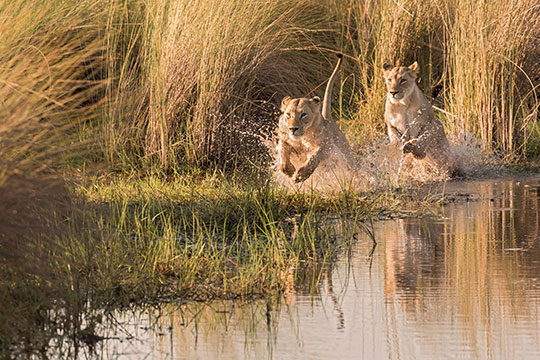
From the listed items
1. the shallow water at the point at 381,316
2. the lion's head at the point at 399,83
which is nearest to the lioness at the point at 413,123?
the lion's head at the point at 399,83

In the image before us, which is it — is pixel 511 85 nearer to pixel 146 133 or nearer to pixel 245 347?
pixel 146 133

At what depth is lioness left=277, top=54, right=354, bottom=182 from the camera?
10422 mm

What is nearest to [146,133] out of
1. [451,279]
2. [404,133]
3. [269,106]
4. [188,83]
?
[188,83]

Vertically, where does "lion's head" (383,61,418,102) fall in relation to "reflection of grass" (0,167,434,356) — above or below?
above

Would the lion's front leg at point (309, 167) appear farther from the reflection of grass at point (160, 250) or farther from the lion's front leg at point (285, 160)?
the reflection of grass at point (160, 250)

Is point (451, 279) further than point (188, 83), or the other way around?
point (188, 83)

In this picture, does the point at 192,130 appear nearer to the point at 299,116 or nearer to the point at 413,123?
the point at 299,116

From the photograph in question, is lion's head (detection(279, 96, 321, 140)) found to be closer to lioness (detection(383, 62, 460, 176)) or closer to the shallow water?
lioness (detection(383, 62, 460, 176))

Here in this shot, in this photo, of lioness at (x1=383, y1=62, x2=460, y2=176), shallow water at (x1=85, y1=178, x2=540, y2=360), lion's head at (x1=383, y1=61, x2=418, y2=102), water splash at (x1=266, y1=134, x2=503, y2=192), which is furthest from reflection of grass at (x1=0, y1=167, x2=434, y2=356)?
lion's head at (x1=383, y1=61, x2=418, y2=102)

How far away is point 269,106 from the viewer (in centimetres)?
1310

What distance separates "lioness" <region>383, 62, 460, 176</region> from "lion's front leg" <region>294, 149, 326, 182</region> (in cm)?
155

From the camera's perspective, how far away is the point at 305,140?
34.8ft

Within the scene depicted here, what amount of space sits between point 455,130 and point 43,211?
8.10 meters

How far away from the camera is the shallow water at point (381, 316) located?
503cm
